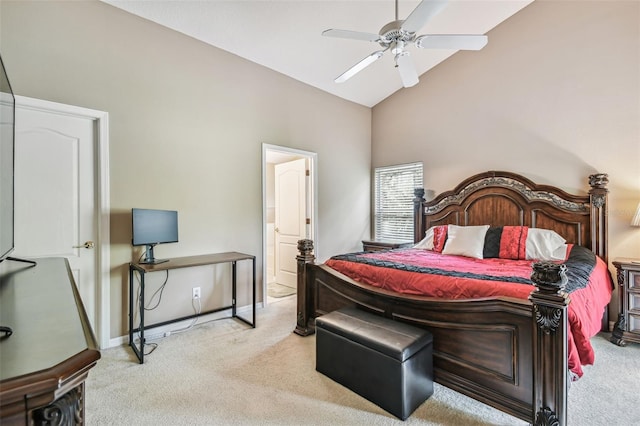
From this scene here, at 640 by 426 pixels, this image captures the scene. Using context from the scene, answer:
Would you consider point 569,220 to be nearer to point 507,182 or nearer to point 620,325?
point 507,182

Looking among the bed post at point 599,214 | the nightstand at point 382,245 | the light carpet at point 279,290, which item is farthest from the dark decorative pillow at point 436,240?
the light carpet at point 279,290

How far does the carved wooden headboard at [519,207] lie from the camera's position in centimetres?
316

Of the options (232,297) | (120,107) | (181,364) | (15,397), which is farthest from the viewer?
(232,297)

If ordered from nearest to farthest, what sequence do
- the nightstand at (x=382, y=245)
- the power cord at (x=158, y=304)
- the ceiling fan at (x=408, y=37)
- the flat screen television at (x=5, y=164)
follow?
the flat screen television at (x=5, y=164)
the ceiling fan at (x=408, y=37)
the power cord at (x=158, y=304)
the nightstand at (x=382, y=245)

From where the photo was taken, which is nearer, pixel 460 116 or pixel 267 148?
pixel 267 148

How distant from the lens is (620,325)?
9.41ft

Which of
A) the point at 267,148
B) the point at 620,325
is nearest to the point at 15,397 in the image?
the point at 267,148

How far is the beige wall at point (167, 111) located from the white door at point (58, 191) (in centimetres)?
17

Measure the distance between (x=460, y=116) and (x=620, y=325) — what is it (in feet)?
9.62

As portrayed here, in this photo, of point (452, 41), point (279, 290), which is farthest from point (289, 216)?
point (452, 41)

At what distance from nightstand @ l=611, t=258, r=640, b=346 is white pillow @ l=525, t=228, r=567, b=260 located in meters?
0.44

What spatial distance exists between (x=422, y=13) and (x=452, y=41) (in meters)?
0.49

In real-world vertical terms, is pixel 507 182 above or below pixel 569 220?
above

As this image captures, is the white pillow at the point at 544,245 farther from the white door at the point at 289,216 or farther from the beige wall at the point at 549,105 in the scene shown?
the white door at the point at 289,216
